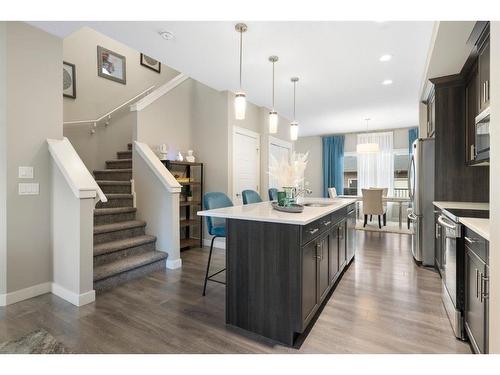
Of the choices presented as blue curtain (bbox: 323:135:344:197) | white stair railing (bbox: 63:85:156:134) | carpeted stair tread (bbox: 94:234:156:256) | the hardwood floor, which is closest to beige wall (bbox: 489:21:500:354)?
the hardwood floor

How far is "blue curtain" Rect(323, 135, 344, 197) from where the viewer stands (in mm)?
8250

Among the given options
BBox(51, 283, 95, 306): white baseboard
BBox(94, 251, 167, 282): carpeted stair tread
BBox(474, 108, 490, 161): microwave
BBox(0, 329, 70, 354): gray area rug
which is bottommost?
BBox(0, 329, 70, 354): gray area rug

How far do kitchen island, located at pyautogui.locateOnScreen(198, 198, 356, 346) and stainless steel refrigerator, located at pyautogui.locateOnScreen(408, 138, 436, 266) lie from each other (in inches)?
85.8

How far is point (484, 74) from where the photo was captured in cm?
225

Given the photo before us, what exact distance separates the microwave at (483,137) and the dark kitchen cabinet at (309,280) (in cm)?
166

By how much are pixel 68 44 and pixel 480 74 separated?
5437 mm

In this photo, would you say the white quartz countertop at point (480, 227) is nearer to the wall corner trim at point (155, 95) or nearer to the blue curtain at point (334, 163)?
the wall corner trim at point (155, 95)

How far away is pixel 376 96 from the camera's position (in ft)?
15.5

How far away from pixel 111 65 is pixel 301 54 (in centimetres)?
351

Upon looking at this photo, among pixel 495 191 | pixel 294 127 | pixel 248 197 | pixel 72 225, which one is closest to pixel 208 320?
pixel 72 225

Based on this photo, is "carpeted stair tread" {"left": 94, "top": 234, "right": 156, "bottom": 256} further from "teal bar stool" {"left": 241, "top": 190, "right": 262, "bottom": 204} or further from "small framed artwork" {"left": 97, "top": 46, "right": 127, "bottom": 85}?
"small framed artwork" {"left": 97, "top": 46, "right": 127, "bottom": 85}

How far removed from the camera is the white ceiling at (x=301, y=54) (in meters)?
2.57

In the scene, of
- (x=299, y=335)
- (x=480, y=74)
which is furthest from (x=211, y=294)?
(x=480, y=74)
